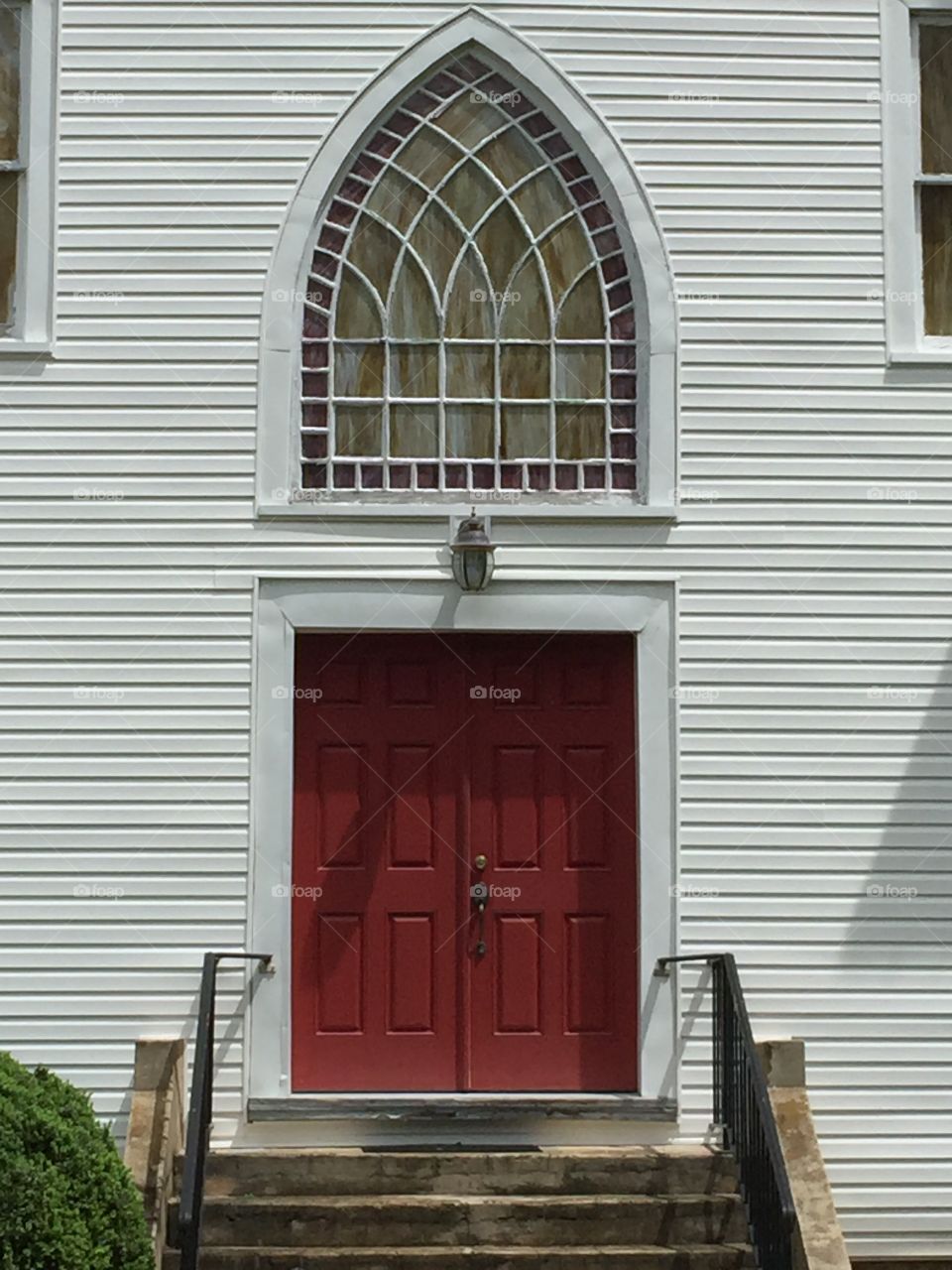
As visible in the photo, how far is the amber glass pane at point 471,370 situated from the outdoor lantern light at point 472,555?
739 millimetres

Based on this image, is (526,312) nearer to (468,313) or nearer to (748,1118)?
(468,313)

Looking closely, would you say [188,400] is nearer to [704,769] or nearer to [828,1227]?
[704,769]

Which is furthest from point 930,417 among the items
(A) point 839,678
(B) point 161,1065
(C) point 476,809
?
(B) point 161,1065

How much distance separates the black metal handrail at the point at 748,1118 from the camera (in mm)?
7590

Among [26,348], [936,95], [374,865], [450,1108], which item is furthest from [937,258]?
[450,1108]

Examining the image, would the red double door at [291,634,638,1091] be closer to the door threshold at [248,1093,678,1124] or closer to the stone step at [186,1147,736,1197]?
the door threshold at [248,1093,678,1124]

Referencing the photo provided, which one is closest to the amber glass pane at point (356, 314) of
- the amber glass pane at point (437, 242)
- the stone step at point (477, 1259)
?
the amber glass pane at point (437, 242)

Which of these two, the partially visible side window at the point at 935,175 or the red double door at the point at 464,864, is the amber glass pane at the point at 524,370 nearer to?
the red double door at the point at 464,864

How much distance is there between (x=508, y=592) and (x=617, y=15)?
3086mm

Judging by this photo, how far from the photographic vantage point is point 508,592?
945cm

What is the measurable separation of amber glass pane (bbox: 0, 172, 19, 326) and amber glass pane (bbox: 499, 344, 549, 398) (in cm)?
256

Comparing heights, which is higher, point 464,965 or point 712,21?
point 712,21

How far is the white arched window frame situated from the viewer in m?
9.48

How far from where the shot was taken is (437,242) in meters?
9.74
